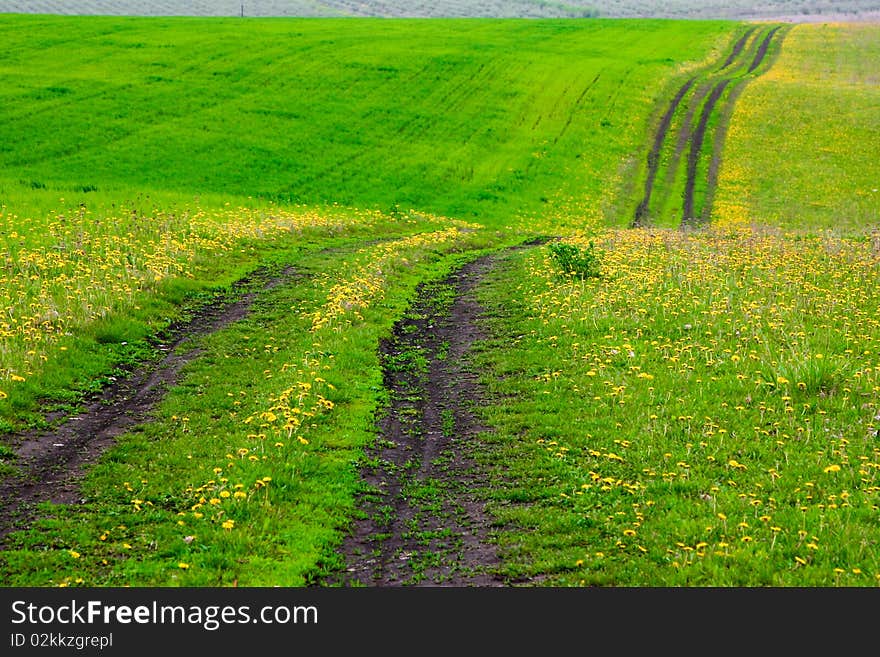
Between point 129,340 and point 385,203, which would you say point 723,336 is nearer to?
point 129,340

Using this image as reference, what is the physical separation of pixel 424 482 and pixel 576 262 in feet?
42.0

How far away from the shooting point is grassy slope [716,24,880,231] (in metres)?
43.2

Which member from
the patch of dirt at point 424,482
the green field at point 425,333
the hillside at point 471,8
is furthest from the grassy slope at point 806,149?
the hillside at point 471,8

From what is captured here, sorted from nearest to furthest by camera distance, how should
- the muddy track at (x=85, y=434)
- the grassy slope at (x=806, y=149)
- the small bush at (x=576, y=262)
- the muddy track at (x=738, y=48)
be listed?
the muddy track at (x=85, y=434) < the small bush at (x=576, y=262) < the grassy slope at (x=806, y=149) < the muddy track at (x=738, y=48)

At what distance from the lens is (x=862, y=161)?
50.1m

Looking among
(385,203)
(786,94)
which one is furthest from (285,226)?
(786,94)

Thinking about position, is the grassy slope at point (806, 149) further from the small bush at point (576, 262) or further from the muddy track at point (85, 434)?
the muddy track at point (85, 434)

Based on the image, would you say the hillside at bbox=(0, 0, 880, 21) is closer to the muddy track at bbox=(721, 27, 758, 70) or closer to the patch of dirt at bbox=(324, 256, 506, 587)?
the muddy track at bbox=(721, 27, 758, 70)

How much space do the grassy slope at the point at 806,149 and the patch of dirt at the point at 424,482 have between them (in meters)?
27.5

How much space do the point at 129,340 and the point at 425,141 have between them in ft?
121

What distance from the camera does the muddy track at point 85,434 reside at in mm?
10078

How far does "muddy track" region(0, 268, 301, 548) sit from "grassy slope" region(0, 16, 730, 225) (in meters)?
22.5

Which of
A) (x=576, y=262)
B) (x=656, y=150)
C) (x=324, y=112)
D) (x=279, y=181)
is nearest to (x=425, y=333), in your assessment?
(x=576, y=262)

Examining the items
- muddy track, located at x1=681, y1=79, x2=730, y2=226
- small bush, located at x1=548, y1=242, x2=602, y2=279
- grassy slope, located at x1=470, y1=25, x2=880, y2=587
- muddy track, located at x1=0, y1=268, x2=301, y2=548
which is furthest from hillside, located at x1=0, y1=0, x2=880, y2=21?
muddy track, located at x1=0, y1=268, x2=301, y2=548
